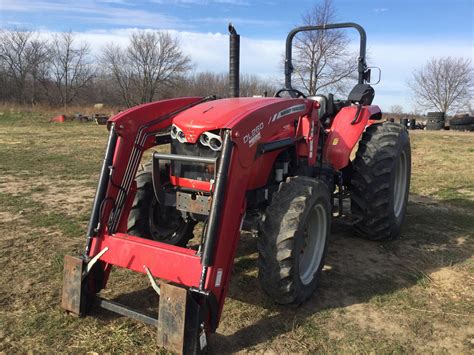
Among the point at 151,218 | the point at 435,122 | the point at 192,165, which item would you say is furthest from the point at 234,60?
the point at 435,122

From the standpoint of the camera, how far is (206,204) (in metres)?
3.36

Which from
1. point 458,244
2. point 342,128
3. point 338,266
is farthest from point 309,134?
point 458,244

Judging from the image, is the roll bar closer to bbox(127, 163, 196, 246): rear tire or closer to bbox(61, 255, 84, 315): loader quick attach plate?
bbox(127, 163, 196, 246): rear tire

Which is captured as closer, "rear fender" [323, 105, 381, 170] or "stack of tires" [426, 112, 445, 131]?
"rear fender" [323, 105, 381, 170]

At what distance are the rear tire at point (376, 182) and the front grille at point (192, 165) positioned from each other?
1.95 m

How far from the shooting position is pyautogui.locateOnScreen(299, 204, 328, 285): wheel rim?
139 inches

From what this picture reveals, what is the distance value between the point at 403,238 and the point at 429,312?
5.85 feet

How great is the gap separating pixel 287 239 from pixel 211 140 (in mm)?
895

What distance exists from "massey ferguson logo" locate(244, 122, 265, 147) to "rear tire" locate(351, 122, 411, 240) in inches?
70.4

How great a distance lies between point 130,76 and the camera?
163 ft

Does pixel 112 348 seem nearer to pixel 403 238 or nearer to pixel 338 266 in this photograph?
pixel 338 266

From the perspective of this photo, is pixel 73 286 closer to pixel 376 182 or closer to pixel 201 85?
pixel 376 182

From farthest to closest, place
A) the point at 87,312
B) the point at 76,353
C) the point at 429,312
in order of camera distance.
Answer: the point at 429,312 < the point at 87,312 < the point at 76,353

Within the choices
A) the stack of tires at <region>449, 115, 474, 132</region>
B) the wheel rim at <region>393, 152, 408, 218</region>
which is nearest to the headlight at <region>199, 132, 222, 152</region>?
the wheel rim at <region>393, 152, 408, 218</region>
